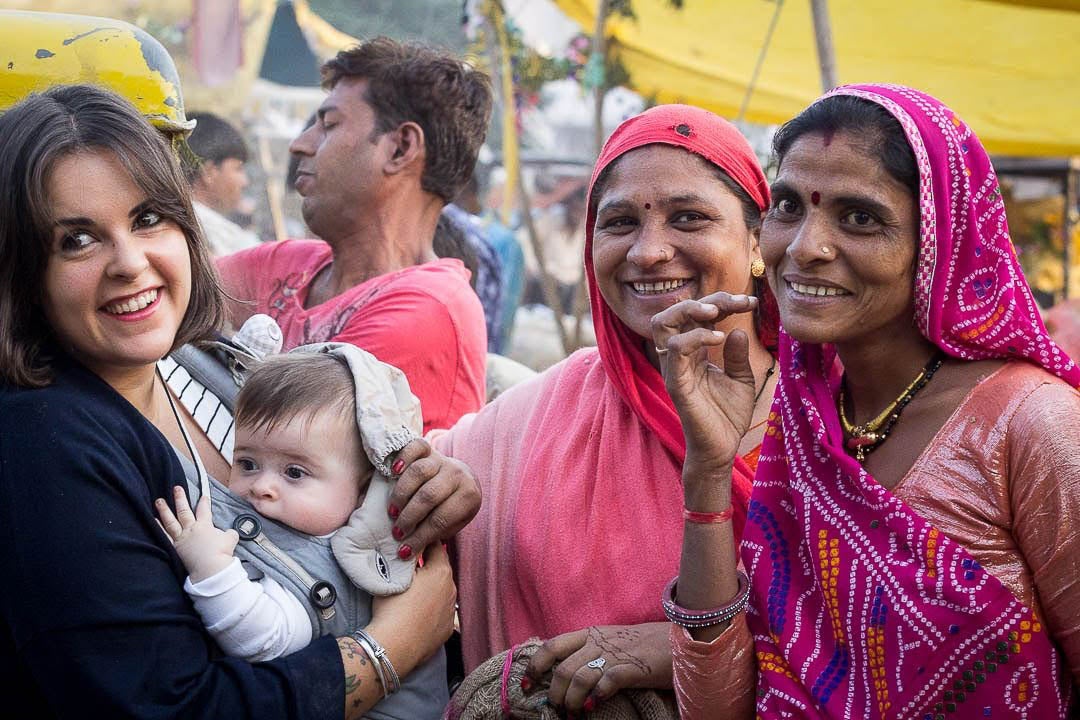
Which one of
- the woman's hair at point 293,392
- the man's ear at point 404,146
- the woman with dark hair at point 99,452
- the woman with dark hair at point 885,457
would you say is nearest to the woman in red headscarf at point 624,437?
the woman with dark hair at point 885,457

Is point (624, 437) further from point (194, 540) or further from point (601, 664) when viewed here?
point (194, 540)

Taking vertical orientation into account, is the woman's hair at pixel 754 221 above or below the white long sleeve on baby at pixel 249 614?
above

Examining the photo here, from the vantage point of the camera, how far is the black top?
1.97 metres

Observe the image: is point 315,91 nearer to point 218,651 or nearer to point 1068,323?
point 1068,323

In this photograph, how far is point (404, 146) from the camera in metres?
4.11

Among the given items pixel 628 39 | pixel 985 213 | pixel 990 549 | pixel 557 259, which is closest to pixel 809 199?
pixel 985 213

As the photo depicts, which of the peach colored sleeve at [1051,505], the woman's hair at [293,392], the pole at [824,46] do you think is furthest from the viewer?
the pole at [824,46]

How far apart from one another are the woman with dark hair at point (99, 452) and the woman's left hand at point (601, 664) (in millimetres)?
351

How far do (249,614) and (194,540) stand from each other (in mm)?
180

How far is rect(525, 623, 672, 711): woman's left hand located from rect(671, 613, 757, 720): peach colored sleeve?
167 mm

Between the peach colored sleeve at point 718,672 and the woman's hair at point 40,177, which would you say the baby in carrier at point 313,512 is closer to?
the woman's hair at point 40,177

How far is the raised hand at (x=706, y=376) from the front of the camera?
2.21 metres

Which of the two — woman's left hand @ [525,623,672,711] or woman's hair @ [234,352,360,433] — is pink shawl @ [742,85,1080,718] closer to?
woman's left hand @ [525,623,672,711]

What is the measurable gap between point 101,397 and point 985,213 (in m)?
1.72
